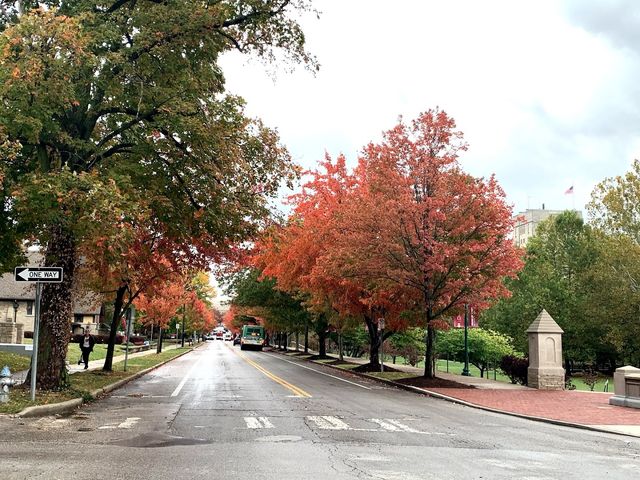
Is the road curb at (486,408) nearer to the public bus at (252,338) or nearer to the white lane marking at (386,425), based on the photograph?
the white lane marking at (386,425)

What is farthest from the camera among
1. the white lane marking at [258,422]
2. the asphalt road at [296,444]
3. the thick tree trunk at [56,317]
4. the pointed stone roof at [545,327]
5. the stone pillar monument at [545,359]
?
the pointed stone roof at [545,327]

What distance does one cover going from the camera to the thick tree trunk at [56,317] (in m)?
15.4

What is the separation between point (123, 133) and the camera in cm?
1739

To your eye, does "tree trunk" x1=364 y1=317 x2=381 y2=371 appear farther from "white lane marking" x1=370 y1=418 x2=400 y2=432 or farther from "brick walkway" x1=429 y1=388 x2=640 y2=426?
"white lane marking" x1=370 y1=418 x2=400 y2=432

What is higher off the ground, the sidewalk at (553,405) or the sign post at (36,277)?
the sign post at (36,277)

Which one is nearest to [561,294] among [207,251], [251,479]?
[207,251]

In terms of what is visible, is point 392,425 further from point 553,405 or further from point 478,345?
point 478,345

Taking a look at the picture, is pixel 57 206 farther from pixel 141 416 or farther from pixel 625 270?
pixel 625 270

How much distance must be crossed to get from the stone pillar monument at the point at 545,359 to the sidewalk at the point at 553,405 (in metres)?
0.78

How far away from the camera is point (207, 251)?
22.1 metres

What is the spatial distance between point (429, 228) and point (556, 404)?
26.4ft

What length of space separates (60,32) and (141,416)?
8.17 metres

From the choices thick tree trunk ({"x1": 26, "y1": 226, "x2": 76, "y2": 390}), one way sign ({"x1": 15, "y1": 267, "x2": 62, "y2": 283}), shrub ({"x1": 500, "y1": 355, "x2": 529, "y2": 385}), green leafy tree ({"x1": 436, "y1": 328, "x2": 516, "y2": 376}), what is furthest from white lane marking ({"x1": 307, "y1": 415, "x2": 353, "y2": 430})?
green leafy tree ({"x1": 436, "y1": 328, "x2": 516, "y2": 376})

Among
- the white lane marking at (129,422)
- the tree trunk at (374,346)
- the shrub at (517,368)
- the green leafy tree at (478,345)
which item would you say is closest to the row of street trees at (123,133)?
the white lane marking at (129,422)
